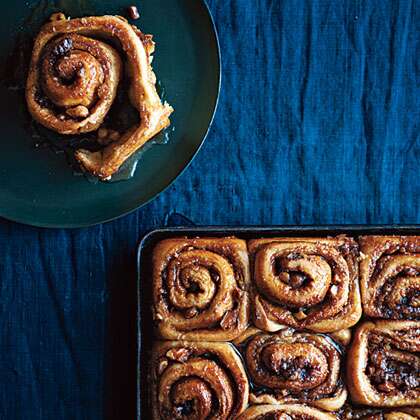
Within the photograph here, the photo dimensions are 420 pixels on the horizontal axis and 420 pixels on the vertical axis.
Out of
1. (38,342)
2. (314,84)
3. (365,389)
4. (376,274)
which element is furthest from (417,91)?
(38,342)

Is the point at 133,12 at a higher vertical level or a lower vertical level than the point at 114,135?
higher

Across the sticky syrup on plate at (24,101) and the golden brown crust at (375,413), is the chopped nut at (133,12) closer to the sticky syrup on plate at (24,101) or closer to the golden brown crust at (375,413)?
the sticky syrup on plate at (24,101)

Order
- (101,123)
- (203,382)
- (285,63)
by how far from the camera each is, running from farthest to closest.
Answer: (285,63) < (101,123) < (203,382)

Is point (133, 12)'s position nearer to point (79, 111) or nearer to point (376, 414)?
point (79, 111)

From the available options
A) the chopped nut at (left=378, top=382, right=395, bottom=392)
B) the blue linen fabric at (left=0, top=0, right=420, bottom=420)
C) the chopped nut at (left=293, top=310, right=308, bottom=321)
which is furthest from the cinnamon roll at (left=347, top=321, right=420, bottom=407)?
the blue linen fabric at (left=0, top=0, right=420, bottom=420)

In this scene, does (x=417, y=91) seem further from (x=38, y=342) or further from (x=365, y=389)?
(x=38, y=342)

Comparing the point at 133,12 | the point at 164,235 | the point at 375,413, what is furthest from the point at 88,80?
the point at 375,413

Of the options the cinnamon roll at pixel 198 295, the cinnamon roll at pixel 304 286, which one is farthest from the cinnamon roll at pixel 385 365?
the cinnamon roll at pixel 198 295
